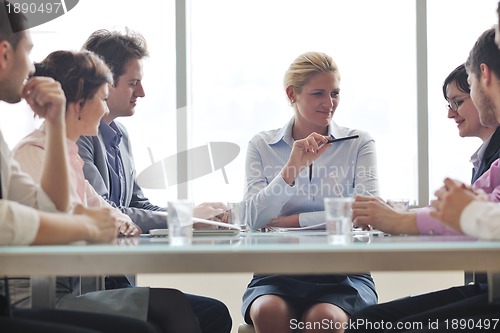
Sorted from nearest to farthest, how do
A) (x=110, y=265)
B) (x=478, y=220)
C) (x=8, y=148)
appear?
(x=110, y=265), (x=478, y=220), (x=8, y=148)

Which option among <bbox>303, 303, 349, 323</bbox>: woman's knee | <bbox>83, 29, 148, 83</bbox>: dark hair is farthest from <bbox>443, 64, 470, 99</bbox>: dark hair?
<bbox>83, 29, 148, 83</bbox>: dark hair

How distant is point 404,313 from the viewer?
2031 millimetres

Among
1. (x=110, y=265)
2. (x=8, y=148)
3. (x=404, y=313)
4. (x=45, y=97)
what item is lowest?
(x=404, y=313)

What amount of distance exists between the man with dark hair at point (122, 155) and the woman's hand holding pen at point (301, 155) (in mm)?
272

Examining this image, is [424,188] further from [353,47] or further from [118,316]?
[118,316]

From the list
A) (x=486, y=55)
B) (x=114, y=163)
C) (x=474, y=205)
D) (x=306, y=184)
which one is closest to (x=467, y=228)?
(x=474, y=205)

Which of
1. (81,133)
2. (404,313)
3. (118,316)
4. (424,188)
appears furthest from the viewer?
(424,188)

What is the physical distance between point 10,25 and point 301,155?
1.11 m

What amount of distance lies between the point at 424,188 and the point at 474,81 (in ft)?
7.80

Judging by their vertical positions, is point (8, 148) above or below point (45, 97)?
below

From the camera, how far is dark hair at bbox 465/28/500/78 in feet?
6.05

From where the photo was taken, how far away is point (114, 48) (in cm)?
251

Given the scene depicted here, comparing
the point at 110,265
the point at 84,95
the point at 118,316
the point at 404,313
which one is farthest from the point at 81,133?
the point at 404,313

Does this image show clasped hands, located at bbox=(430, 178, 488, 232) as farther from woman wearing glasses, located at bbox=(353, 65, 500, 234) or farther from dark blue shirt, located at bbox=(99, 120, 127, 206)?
dark blue shirt, located at bbox=(99, 120, 127, 206)
